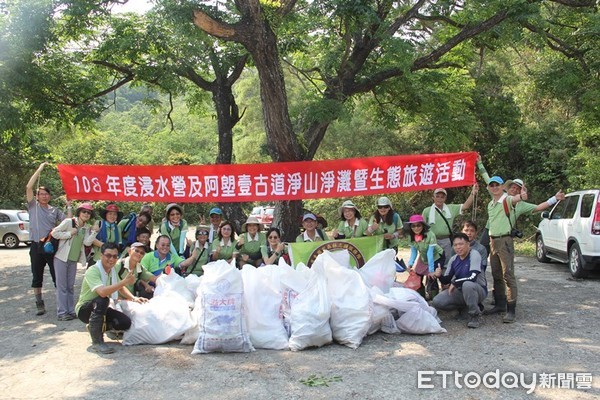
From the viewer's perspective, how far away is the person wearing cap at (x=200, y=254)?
6.73m

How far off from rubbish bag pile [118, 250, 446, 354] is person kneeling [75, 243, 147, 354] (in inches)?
6.4

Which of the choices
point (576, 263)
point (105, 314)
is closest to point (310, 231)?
point (105, 314)

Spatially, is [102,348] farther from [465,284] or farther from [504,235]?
[504,235]

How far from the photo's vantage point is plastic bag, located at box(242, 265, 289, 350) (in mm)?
4949

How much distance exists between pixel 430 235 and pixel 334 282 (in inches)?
72.2

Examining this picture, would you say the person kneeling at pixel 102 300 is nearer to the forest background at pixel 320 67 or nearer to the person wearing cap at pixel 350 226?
the person wearing cap at pixel 350 226

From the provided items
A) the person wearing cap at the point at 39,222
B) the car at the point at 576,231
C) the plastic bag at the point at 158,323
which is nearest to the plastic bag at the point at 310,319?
the plastic bag at the point at 158,323

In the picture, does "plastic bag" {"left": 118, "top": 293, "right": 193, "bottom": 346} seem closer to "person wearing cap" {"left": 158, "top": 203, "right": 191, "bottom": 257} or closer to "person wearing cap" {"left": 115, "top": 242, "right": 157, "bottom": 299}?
"person wearing cap" {"left": 115, "top": 242, "right": 157, "bottom": 299}

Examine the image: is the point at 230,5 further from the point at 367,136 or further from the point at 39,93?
the point at 367,136

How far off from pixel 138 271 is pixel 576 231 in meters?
7.32

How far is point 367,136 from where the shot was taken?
18.3 m

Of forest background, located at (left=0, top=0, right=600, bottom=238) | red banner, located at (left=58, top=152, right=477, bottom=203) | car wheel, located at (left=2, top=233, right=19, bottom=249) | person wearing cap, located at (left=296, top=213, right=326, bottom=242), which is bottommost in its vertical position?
car wheel, located at (left=2, top=233, right=19, bottom=249)

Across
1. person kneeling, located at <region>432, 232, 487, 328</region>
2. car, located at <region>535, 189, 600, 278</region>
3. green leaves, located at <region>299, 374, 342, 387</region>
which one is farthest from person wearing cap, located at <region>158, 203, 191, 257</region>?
car, located at <region>535, 189, 600, 278</region>

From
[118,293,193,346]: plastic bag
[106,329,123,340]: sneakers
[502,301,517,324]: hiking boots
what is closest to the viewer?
[118,293,193,346]: plastic bag
